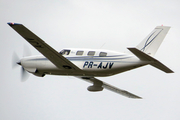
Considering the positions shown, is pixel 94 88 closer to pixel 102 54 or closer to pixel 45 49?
pixel 102 54

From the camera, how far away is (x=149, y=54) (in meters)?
28.4

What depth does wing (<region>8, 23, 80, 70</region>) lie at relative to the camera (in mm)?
26797

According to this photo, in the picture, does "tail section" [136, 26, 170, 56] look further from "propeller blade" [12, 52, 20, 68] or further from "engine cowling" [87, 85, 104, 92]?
"propeller blade" [12, 52, 20, 68]

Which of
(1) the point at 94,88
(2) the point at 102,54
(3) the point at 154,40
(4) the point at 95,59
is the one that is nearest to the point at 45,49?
(4) the point at 95,59

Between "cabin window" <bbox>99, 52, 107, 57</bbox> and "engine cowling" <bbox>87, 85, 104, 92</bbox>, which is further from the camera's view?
"engine cowling" <bbox>87, 85, 104, 92</bbox>

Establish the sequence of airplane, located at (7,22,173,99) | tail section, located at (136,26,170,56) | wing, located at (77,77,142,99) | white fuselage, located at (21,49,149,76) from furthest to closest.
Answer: wing, located at (77,77,142,99), white fuselage, located at (21,49,149,76), tail section, located at (136,26,170,56), airplane, located at (7,22,173,99)

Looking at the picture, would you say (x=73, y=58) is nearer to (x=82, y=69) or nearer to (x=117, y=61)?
(x=82, y=69)

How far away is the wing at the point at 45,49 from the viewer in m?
26.8

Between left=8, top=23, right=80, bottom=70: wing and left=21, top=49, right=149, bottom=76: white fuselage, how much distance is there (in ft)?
2.72

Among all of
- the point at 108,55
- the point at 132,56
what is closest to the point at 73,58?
the point at 108,55

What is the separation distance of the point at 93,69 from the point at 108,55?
1682mm

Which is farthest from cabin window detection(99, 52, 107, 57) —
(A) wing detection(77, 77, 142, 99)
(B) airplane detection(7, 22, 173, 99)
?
(A) wing detection(77, 77, 142, 99)

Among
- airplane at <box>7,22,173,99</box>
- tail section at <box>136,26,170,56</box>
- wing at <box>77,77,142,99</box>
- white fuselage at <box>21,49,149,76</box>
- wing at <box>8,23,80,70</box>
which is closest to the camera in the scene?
wing at <box>8,23,80,70</box>

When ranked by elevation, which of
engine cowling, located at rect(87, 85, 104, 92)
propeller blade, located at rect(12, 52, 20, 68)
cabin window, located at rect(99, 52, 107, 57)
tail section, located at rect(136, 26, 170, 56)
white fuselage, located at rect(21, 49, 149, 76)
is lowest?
engine cowling, located at rect(87, 85, 104, 92)
